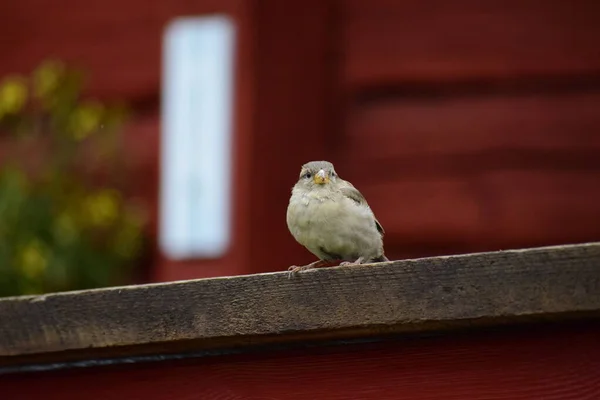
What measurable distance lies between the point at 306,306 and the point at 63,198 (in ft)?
8.32

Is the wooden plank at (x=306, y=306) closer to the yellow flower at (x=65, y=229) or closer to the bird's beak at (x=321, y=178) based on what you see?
the bird's beak at (x=321, y=178)

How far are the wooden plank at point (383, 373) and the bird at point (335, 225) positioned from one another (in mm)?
808

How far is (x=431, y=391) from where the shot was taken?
165 centimetres

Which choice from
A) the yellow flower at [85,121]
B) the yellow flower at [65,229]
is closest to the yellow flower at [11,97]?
the yellow flower at [85,121]

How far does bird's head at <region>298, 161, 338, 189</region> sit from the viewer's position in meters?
2.85

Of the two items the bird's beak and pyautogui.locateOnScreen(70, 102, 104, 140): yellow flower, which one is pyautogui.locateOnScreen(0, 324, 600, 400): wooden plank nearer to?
the bird's beak

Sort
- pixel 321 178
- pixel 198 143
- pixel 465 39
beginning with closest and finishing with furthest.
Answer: pixel 321 178 < pixel 465 39 < pixel 198 143

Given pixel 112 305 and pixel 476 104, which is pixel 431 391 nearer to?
pixel 112 305

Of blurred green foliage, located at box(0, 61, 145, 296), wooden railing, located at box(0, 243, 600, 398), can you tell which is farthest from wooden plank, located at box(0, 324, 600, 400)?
blurred green foliage, located at box(0, 61, 145, 296)

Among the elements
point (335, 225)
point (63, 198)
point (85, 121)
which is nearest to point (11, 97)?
point (85, 121)

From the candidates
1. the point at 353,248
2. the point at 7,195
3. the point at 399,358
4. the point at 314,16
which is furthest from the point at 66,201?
the point at 399,358

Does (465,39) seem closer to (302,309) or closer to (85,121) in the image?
(85,121)

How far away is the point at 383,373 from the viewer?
5.55 feet

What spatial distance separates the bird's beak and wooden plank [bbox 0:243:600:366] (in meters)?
1.07
